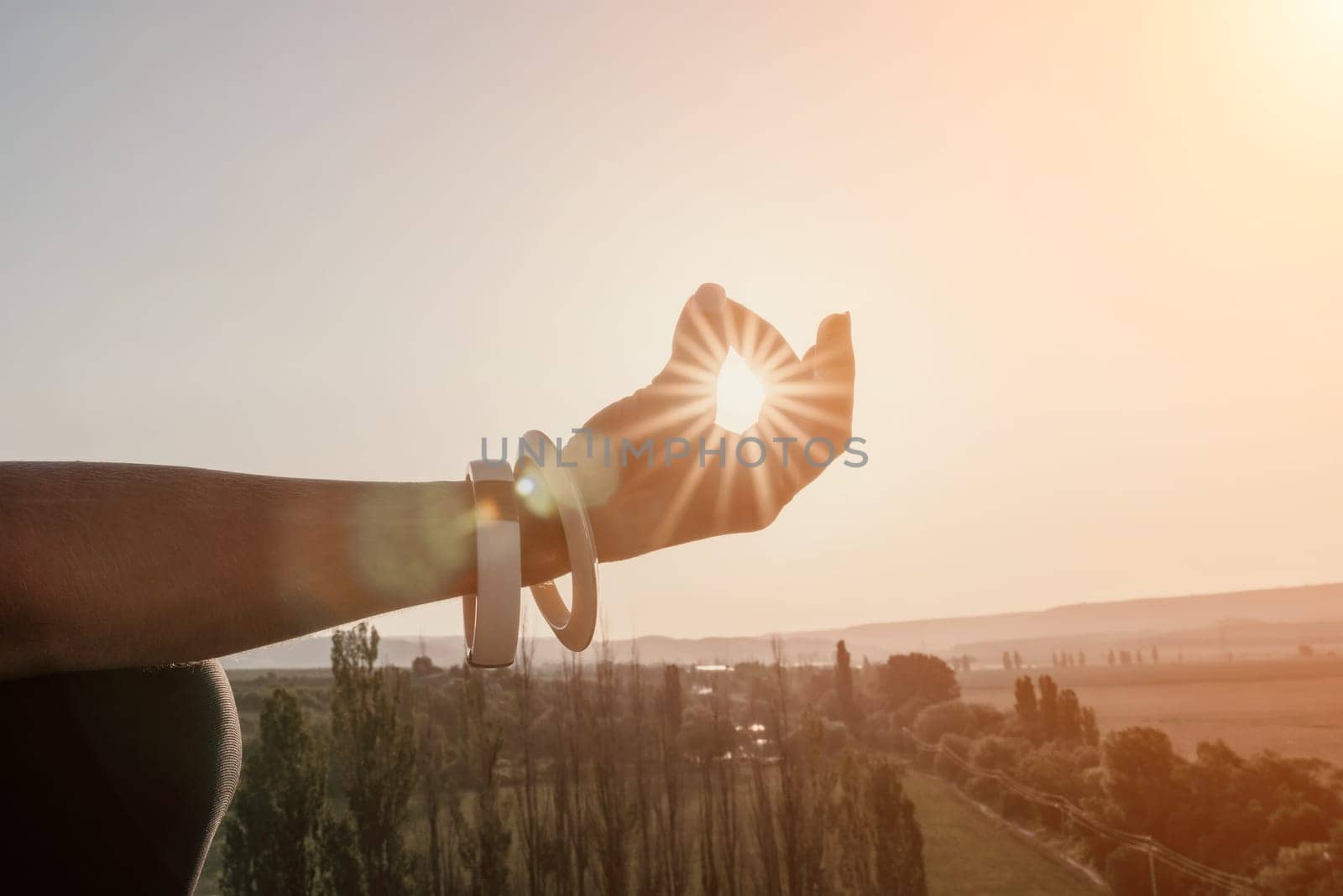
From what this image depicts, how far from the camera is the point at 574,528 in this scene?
59 cm

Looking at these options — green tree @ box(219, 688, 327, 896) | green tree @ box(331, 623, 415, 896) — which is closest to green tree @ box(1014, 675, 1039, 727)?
green tree @ box(331, 623, 415, 896)

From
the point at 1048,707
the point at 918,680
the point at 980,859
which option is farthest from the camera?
the point at 918,680

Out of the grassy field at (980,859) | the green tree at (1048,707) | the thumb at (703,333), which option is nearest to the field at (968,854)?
the grassy field at (980,859)

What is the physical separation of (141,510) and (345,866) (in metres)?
13.0

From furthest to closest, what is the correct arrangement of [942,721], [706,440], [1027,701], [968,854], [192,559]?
[942,721]
[1027,701]
[968,854]
[706,440]
[192,559]

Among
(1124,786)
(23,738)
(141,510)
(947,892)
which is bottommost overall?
(947,892)

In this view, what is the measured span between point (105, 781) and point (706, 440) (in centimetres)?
51

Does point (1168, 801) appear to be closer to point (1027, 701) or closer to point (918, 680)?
point (1027, 701)

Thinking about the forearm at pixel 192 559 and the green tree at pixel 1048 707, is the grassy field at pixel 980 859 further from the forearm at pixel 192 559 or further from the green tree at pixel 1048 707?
the forearm at pixel 192 559

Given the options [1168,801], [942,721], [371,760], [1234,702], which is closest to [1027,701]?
[942,721]

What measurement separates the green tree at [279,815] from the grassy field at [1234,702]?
12.7 m

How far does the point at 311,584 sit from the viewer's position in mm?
479

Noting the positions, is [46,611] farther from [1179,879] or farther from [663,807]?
[1179,879]

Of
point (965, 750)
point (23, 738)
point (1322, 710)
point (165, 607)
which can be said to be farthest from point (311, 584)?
point (965, 750)
